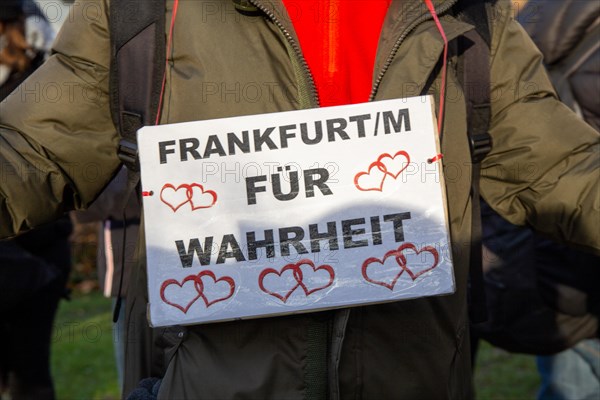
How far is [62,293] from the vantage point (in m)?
4.85

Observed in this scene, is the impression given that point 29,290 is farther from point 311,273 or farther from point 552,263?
point 311,273

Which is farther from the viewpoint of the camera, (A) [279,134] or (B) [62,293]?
(B) [62,293]

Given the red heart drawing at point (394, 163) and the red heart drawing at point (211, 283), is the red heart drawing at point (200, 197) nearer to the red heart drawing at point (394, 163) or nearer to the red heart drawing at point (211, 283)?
the red heart drawing at point (211, 283)

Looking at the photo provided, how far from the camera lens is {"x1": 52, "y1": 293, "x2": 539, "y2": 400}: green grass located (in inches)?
251

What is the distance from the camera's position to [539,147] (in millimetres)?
2678

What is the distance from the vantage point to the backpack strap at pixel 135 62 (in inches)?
94.7

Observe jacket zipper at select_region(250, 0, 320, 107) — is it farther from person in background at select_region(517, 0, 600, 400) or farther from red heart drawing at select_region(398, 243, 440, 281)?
person in background at select_region(517, 0, 600, 400)

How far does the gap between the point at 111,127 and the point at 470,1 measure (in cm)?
98

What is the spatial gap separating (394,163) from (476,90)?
0.39 meters

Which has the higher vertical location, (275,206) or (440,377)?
(275,206)

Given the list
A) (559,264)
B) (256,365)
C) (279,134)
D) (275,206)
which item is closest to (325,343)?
(256,365)

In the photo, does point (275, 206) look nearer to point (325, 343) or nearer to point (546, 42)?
point (325, 343)

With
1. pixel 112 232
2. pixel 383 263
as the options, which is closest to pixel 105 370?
pixel 112 232

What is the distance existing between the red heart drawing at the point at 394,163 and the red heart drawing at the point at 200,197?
399 mm
